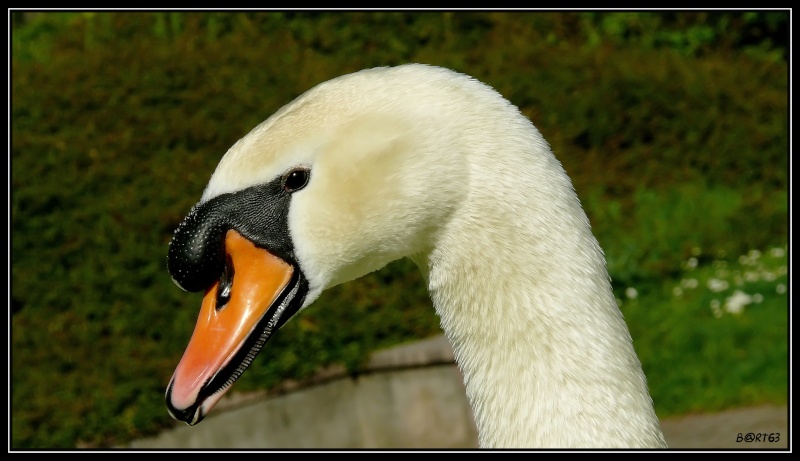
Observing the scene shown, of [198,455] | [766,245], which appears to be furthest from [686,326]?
[198,455]

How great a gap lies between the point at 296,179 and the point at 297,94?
542cm

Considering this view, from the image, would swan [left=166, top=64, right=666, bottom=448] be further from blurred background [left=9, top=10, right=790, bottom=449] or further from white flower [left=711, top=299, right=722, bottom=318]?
white flower [left=711, top=299, right=722, bottom=318]

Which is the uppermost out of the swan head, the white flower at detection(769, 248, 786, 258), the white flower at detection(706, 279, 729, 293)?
the swan head

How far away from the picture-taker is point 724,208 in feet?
22.5

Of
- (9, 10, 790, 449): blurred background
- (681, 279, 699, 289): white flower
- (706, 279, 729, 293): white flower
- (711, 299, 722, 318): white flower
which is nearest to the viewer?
(9, 10, 790, 449): blurred background

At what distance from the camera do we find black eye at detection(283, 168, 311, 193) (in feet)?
6.47

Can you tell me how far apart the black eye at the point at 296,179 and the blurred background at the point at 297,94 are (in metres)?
3.25

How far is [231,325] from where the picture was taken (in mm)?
1956

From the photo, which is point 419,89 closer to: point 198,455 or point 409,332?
point 198,455

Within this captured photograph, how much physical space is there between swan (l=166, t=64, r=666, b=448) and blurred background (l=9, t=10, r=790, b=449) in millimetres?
3073

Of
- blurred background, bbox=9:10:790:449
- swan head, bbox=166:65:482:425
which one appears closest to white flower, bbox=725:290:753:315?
blurred background, bbox=9:10:790:449

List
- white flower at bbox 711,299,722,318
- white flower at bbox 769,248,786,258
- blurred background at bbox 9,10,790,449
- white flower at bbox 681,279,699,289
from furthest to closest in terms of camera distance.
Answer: white flower at bbox 769,248,786,258
white flower at bbox 681,279,699,289
white flower at bbox 711,299,722,318
blurred background at bbox 9,10,790,449

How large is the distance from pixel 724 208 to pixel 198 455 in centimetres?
384

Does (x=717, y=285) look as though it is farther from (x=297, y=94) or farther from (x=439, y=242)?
(x=439, y=242)
